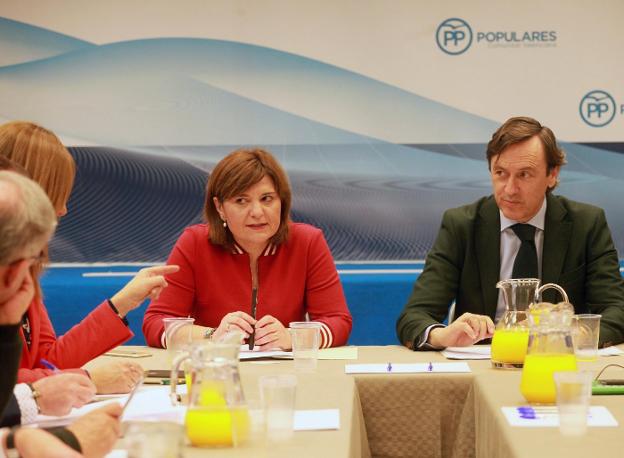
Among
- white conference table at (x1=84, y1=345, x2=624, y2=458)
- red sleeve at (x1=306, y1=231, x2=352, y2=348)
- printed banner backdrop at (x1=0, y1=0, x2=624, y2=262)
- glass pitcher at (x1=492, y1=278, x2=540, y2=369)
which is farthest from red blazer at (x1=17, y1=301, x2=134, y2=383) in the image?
printed banner backdrop at (x1=0, y1=0, x2=624, y2=262)

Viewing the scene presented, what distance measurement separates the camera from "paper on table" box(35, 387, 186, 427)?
1.84 metres

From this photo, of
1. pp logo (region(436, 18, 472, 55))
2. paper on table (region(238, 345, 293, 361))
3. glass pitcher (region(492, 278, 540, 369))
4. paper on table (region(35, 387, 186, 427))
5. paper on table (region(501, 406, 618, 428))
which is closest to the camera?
paper on table (region(501, 406, 618, 428))

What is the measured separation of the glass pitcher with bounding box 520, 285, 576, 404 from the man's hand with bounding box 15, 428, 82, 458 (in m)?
0.95

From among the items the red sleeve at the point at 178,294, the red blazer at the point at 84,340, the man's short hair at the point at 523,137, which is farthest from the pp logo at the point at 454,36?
the red blazer at the point at 84,340

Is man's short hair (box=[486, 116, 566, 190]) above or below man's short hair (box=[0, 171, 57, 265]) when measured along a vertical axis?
above

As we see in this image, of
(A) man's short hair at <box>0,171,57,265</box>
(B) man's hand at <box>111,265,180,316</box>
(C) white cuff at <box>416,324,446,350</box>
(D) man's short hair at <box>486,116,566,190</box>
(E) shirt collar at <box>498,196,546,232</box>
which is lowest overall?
(C) white cuff at <box>416,324,446,350</box>

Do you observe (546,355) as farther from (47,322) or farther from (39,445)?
(47,322)

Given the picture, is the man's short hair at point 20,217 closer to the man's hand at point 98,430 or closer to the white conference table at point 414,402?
the man's hand at point 98,430

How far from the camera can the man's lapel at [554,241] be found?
3.10m

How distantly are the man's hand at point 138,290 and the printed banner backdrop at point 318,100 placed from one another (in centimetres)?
216

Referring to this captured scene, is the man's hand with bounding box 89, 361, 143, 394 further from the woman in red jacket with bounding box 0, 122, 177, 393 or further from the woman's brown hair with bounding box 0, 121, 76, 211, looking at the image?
the woman's brown hair with bounding box 0, 121, 76, 211

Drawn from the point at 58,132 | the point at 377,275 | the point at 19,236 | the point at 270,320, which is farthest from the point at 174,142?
the point at 19,236

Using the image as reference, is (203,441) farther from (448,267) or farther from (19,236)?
(448,267)

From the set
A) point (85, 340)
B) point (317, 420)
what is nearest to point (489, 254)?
point (85, 340)
